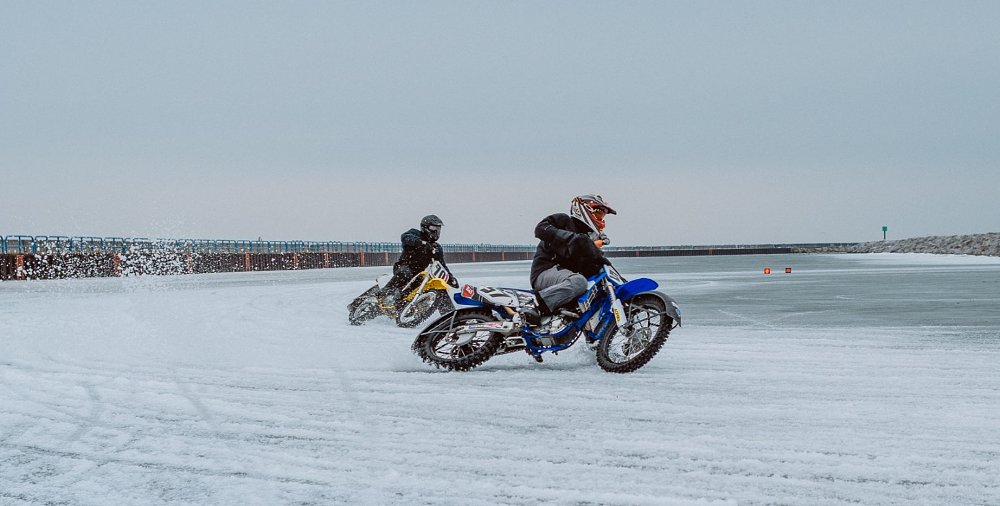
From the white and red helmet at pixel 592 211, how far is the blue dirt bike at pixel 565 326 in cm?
41

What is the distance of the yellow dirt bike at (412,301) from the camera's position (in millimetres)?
13258

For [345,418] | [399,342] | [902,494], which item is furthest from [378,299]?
[902,494]

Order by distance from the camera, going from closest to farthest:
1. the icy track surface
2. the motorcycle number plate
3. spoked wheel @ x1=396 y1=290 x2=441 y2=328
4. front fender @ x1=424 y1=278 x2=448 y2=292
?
the icy track surface
the motorcycle number plate
front fender @ x1=424 y1=278 x2=448 y2=292
spoked wheel @ x1=396 y1=290 x2=441 y2=328

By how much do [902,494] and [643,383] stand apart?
3.70 meters

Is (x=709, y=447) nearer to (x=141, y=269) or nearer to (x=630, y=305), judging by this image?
(x=630, y=305)

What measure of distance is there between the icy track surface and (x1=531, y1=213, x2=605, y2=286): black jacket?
0.99 metres

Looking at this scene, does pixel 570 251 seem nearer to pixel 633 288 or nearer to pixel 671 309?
pixel 633 288

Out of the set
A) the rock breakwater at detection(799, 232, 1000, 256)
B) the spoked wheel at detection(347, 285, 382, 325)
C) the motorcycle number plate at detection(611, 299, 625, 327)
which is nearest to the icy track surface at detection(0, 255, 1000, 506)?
the motorcycle number plate at detection(611, 299, 625, 327)

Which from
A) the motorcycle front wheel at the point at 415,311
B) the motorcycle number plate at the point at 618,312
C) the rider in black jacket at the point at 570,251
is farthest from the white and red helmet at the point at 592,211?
the motorcycle front wheel at the point at 415,311

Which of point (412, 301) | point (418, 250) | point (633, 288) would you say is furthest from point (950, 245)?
point (633, 288)

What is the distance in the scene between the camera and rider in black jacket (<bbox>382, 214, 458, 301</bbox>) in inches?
523

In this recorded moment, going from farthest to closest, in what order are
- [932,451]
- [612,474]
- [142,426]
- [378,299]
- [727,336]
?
[378,299]
[727,336]
[142,426]
[932,451]
[612,474]

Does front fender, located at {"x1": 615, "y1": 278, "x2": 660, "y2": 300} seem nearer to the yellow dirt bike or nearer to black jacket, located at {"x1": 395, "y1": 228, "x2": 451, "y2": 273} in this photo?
the yellow dirt bike

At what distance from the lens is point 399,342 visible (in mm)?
11828
